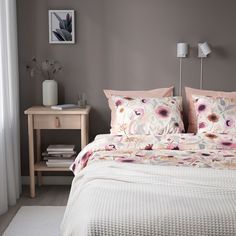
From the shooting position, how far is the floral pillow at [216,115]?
11.5ft

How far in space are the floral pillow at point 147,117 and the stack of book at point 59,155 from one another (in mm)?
514

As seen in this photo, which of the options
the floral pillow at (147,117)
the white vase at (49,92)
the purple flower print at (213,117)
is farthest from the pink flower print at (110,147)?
the white vase at (49,92)

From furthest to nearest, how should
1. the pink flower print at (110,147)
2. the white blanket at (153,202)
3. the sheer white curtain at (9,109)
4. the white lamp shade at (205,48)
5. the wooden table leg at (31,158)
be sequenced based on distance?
the white lamp shade at (205,48)
the wooden table leg at (31,158)
the sheer white curtain at (9,109)
the pink flower print at (110,147)
the white blanket at (153,202)

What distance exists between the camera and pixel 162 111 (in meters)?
3.66

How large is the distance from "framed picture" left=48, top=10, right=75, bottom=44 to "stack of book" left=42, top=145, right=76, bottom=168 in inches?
40.3

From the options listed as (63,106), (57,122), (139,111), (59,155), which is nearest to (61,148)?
(59,155)

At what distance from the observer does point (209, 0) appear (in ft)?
13.2

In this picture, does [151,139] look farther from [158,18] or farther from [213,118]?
[158,18]

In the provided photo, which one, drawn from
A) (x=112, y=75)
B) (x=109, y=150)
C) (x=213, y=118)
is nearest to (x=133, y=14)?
(x=112, y=75)

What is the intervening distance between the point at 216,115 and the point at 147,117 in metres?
0.59

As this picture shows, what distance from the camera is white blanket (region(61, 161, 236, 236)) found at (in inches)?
71.5

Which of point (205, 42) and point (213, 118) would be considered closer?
point (213, 118)

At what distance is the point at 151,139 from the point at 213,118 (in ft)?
2.15

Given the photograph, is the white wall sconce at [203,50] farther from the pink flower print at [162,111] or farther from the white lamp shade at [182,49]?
the pink flower print at [162,111]
